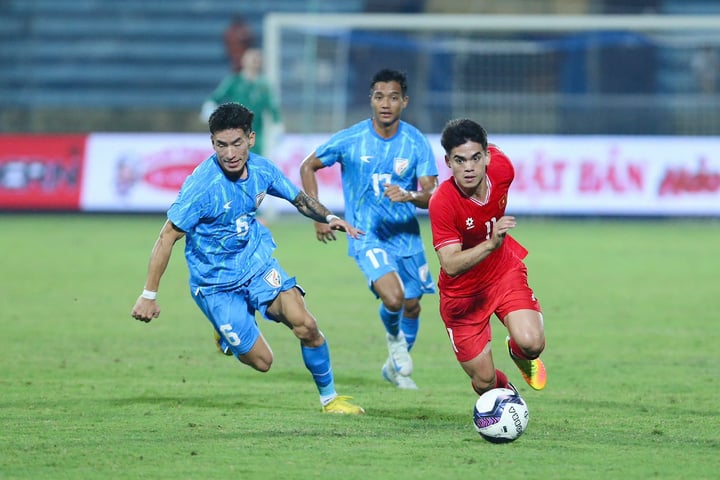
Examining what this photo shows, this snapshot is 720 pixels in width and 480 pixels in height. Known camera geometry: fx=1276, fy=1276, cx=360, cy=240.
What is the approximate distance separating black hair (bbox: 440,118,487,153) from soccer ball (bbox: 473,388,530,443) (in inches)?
50.9

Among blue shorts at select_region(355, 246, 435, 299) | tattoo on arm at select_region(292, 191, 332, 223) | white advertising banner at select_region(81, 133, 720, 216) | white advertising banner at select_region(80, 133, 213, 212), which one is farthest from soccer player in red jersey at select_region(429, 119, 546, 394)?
white advertising banner at select_region(80, 133, 213, 212)

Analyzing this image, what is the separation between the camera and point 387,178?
8883 mm

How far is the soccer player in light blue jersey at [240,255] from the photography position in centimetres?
711

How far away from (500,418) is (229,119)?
222 centimetres

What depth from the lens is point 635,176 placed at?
2097cm

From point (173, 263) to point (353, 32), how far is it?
29.7 feet

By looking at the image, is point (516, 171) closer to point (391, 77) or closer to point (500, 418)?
point (391, 77)

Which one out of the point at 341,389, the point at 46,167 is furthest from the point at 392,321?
the point at 46,167

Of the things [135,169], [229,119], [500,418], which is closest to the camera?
[500,418]

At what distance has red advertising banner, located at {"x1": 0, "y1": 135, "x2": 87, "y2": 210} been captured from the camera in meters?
21.7

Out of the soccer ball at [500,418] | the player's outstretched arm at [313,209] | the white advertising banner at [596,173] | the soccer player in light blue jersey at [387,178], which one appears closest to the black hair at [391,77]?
the soccer player in light blue jersey at [387,178]

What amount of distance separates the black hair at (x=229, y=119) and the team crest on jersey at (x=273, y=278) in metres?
0.82

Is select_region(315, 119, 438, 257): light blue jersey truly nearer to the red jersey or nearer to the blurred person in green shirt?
the red jersey

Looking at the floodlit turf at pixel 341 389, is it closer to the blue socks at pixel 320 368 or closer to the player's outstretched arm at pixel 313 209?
the blue socks at pixel 320 368
